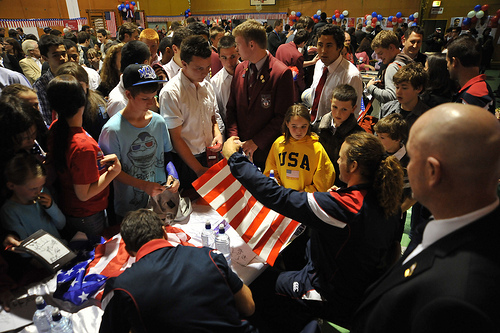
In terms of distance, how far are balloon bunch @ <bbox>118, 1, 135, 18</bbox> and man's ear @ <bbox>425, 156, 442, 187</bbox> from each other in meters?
19.6

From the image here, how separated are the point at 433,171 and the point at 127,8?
20095 millimetres

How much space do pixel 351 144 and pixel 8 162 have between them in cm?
210

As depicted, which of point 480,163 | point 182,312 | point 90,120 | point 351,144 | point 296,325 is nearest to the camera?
point 480,163

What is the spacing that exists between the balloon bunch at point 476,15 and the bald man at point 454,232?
15.3 metres

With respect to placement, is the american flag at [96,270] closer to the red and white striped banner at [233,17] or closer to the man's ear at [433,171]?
the man's ear at [433,171]

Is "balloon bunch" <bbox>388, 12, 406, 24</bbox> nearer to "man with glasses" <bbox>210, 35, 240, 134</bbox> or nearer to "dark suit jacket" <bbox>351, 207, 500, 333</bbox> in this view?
"man with glasses" <bbox>210, 35, 240, 134</bbox>

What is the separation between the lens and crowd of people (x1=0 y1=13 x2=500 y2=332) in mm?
979

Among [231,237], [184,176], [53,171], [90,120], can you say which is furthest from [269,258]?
[90,120]

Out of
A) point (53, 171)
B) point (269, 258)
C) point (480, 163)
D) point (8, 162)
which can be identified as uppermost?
point (480, 163)

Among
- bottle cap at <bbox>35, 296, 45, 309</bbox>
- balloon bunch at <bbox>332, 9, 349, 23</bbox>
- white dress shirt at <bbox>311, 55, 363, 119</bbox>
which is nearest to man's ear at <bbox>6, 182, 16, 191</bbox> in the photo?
bottle cap at <bbox>35, 296, 45, 309</bbox>

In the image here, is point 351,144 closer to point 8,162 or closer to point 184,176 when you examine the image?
point 184,176

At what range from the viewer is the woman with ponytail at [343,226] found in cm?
177

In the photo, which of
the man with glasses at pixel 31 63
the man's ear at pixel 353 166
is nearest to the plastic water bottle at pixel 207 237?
the man's ear at pixel 353 166

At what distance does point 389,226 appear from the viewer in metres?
1.86
